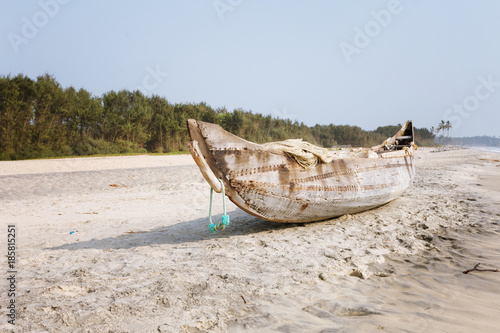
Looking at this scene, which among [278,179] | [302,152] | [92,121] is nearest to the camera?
[278,179]

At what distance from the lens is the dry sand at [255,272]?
2.09 m

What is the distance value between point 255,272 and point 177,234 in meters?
1.86

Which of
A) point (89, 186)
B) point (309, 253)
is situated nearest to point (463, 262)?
point (309, 253)

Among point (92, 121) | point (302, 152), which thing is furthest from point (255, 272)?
point (92, 121)

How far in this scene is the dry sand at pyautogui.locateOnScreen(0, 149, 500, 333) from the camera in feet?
6.87

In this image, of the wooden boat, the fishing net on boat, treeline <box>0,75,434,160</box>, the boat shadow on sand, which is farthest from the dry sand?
treeline <box>0,75,434,160</box>

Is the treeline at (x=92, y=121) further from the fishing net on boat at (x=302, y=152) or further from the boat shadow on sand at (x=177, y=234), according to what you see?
the fishing net on boat at (x=302, y=152)

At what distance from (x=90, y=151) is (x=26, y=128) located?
10.5 ft

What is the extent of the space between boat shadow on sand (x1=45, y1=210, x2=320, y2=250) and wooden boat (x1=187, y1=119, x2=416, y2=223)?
538 mm

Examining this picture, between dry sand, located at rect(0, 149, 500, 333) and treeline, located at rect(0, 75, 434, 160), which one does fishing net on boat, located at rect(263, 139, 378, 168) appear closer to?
dry sand, located at rect(0, 149, 500, 333)

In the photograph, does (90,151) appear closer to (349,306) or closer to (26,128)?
(26,128)

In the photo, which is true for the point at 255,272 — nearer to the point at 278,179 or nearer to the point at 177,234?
the point at 278,179

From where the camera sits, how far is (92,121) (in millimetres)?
18688

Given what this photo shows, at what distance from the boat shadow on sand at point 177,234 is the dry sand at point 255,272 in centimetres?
3
